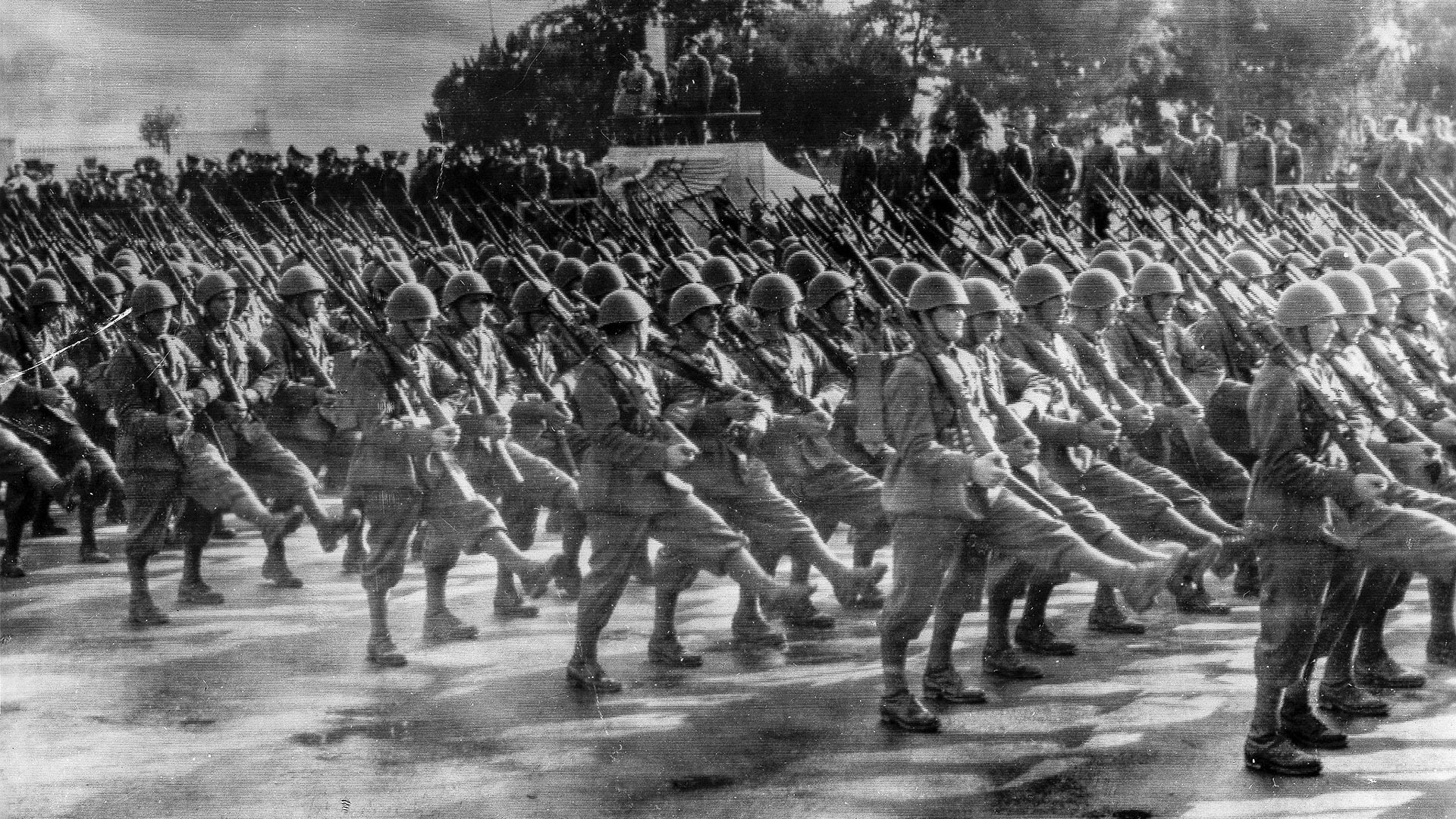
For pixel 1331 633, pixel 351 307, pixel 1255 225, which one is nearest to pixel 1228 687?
pixel 1331 633

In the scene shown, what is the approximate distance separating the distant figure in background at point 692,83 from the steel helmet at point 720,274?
0.86 m

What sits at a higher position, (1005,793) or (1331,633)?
(1331,633)

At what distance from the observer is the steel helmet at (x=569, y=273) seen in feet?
35.6

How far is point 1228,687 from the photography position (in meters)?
7.80

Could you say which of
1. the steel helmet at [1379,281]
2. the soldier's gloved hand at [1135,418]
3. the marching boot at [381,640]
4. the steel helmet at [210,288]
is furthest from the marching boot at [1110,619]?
the steel helmet at [210,288]

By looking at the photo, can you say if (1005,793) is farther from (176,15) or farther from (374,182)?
(374,182)

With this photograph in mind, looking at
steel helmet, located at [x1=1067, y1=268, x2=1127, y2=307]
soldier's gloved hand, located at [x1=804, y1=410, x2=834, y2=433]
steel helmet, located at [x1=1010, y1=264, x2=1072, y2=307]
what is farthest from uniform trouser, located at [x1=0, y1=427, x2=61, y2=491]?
steel helmet, located at [x1=1067, y1=268, x2=1127, y2=307]

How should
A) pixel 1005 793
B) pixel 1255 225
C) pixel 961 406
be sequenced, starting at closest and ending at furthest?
pixel 1005 793 < pixel 961 406 < pixel 1255 225

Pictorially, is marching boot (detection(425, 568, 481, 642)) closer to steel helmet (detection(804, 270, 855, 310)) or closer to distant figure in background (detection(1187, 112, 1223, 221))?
steel helmet (detection(804, 270, 855, 310))

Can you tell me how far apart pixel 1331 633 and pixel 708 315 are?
326cm

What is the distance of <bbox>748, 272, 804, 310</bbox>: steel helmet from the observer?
29.9 ft

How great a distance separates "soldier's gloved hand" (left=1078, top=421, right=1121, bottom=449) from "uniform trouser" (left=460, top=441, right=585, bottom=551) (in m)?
2.81

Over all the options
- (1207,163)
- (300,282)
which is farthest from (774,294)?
(1207,163)

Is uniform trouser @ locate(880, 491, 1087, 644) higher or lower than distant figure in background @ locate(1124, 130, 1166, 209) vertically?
lower
